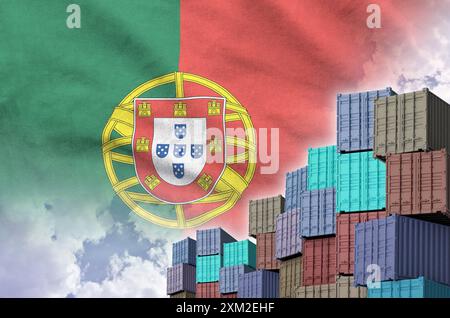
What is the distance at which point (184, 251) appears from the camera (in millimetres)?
152875

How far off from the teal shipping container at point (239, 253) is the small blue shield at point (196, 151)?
5317cm

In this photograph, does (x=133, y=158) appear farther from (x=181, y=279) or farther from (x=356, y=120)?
(x=181, y=279)

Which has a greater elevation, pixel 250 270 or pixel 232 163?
pixel 232 163

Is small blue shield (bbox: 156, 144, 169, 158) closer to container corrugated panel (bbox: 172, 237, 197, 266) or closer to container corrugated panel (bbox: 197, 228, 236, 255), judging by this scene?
container corrugated panel (bbox: 197, 228, 236, 255)

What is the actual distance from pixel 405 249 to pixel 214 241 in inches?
2587

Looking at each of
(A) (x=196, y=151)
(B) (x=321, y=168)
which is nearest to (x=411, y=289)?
(A) (x=196, y=151)

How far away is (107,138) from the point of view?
81625 mm

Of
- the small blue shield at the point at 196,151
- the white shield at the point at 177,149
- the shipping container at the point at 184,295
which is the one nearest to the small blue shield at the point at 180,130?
the white shield at the point at 177,149

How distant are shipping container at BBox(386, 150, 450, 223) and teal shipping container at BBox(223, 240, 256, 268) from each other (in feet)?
170

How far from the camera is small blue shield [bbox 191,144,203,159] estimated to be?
7941 cm
